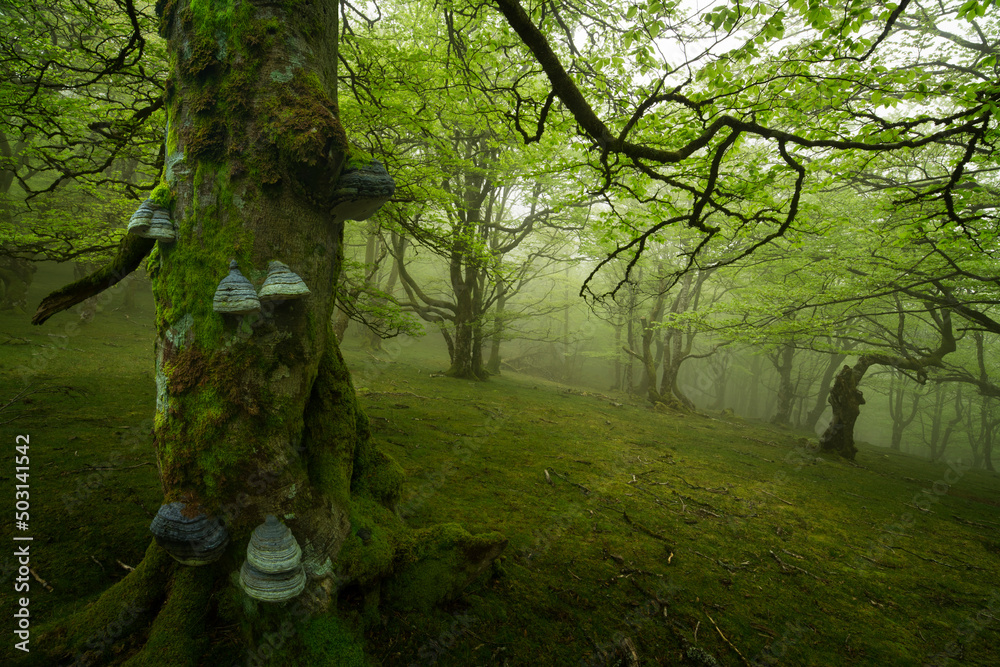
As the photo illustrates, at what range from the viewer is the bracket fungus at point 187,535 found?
1.66 meters

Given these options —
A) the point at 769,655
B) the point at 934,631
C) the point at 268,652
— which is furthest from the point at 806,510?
the point at 268,652

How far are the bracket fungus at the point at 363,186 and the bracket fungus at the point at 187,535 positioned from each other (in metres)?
1.65

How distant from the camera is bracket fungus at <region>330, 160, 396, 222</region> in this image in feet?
6.40

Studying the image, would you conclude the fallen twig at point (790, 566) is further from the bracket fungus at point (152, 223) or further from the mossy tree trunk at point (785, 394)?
the mossy tree trunk at point (785, 394)

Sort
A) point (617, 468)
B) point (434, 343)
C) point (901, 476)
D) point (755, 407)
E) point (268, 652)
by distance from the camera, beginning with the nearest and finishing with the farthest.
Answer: point (268, 652), point (617, 468), point (901, 476), point (434, 343), point (755, 407)

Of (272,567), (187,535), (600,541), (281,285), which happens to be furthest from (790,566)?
(281,285)

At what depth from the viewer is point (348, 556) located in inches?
85.8

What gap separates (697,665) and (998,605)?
366 centimetres

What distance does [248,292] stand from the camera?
5.93 ft

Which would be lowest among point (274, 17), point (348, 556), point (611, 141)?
point (348, 556)

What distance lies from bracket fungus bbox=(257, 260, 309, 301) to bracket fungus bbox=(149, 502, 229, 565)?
3.33 ft

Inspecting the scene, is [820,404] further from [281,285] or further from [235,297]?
[235,297]

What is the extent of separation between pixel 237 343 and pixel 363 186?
3.33ft

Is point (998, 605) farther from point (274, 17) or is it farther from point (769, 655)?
point (274, 17)
